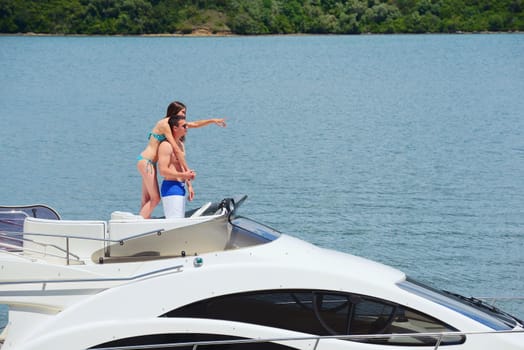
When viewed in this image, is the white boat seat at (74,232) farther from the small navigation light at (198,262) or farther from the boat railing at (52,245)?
the small navigation light at (198,262)

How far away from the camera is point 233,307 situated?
19.0 ft

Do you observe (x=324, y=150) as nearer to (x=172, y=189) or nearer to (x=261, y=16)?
(x=172, y=189)

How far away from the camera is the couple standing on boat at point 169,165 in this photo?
26.0 feet

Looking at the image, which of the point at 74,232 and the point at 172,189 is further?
the point at 172,189

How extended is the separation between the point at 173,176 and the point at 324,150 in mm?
18417

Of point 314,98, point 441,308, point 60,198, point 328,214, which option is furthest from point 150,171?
point 314,98

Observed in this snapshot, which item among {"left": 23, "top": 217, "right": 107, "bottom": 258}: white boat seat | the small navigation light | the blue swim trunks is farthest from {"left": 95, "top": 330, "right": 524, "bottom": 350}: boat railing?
the blue swim trunks

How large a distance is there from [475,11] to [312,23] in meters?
18.0

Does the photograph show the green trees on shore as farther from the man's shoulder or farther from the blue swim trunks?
the blue swim trunks

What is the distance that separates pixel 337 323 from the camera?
19.3 ft

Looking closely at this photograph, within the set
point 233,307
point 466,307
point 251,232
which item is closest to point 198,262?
point 233,307


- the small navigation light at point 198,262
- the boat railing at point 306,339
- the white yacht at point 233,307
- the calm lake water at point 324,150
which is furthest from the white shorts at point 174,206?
the calm lake water at point 324,150

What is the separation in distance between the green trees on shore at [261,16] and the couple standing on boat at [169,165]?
94.1 meters

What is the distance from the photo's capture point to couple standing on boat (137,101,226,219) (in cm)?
792
